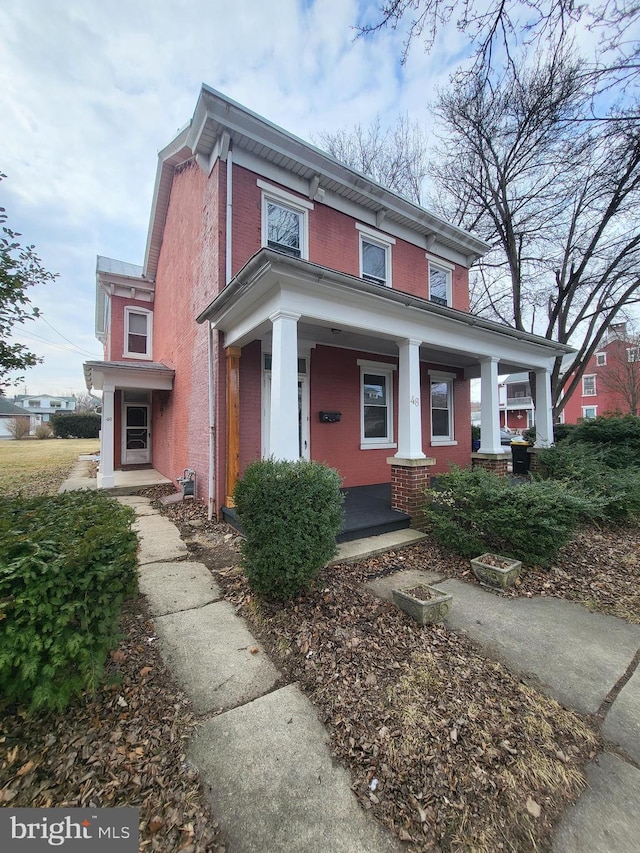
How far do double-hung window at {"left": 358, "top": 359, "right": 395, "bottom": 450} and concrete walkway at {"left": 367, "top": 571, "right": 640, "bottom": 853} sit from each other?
167 inches

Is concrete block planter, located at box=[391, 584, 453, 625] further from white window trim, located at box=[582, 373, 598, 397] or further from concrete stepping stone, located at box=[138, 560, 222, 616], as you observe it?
white window trim, located at box=[582, 373, 598, 397]

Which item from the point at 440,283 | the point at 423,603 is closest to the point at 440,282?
the point at 440,283

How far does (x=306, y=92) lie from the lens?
557cm

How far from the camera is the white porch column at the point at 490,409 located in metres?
7.22

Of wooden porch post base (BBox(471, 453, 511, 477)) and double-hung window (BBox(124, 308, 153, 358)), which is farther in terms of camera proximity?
double-hung window (BBox(124, 308, 153, 358))

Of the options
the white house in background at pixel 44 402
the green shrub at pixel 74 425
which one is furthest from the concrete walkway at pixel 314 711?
the white house in background at pixel 44 402

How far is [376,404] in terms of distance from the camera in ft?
27.5

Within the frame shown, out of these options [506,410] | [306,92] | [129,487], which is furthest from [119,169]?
[506,410]

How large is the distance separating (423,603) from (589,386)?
37350mm

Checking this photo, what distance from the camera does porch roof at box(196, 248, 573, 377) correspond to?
4375 mm

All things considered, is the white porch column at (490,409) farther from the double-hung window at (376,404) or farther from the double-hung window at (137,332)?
the double-hung window at (137,332)

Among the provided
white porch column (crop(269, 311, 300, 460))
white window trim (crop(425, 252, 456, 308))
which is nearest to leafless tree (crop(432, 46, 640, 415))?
white window trim (crop(425, 252, 456, 308))

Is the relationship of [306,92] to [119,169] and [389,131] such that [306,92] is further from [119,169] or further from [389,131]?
[389,131]

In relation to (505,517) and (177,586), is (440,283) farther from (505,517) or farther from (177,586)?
(177,586)
